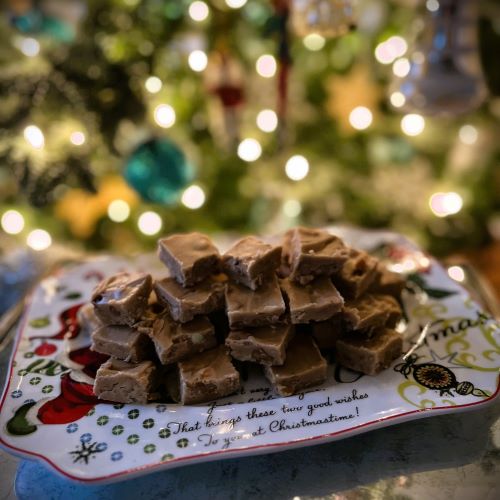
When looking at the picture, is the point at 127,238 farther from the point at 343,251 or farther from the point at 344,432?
the point at 344,432

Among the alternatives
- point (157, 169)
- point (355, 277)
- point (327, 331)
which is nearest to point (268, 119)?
point (157, 169)

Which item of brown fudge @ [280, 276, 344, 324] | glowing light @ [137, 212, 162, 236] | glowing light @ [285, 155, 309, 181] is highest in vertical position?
glowing light @ [285, 155, 309, 181]

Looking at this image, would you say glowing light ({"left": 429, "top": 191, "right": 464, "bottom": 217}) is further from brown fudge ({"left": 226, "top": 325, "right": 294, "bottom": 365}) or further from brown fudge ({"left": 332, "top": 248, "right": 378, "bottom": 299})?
brown fudge ({"left": 226, "top": 325, "right": 294, "bottom": 365})

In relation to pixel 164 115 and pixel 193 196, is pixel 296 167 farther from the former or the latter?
pixel 164 115

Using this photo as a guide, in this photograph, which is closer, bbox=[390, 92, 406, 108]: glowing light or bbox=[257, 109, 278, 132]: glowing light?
bbox=[390, 92, 406, 108]: glowing light

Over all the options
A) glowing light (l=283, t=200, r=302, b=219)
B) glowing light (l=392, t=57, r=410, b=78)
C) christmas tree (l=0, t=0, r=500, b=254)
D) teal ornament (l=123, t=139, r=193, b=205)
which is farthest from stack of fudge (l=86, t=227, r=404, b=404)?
glowing light (l=283, t=200, r=302, b=219)

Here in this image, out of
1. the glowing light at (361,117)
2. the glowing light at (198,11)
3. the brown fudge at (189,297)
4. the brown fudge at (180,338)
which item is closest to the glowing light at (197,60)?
the glowing light at (198,11)
